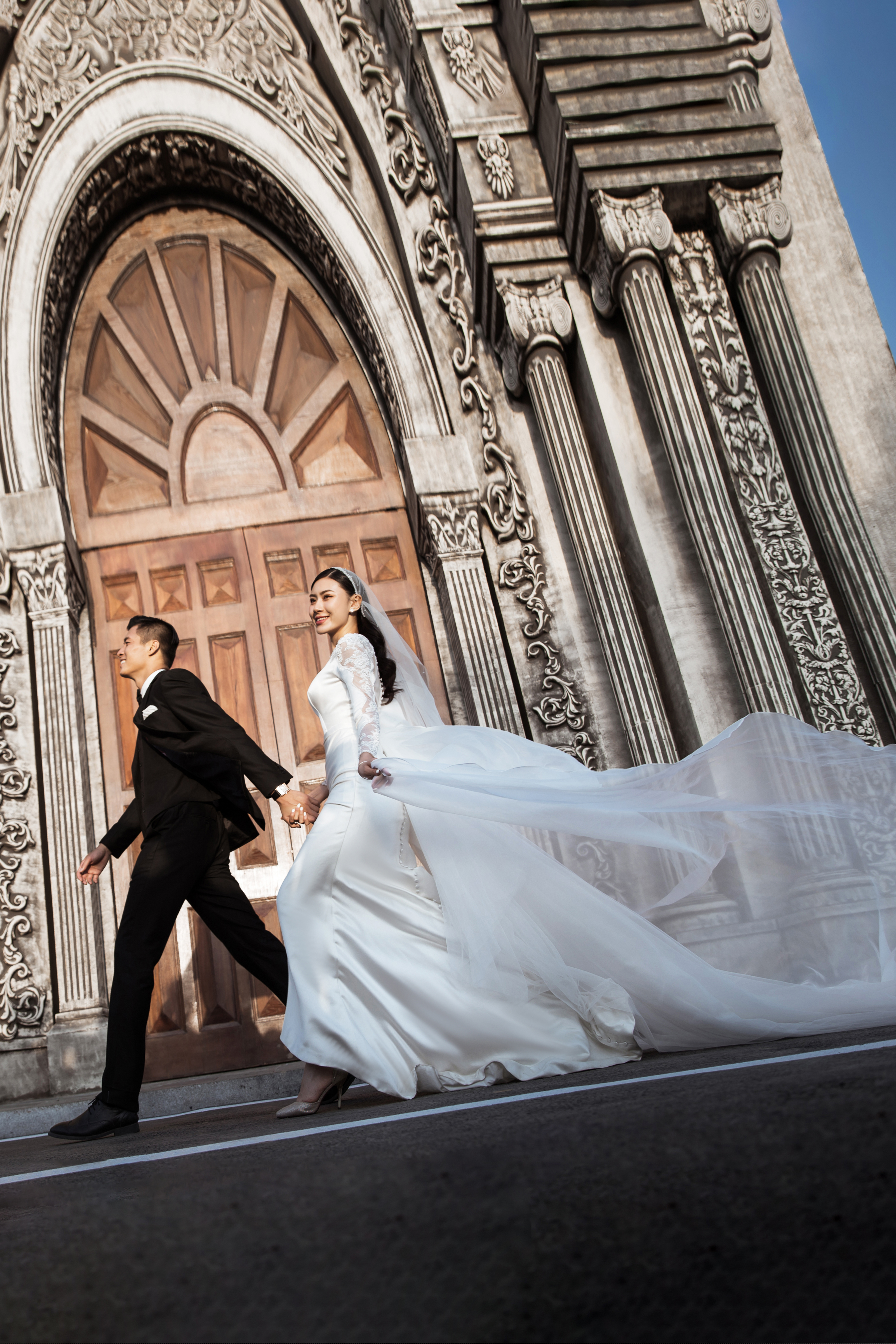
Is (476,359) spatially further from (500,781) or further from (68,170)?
(500,781)

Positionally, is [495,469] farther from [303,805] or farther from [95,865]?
[95,865]

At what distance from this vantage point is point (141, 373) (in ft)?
23.0

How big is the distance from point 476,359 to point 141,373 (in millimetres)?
2400

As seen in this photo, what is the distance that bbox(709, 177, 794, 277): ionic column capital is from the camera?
5.89m

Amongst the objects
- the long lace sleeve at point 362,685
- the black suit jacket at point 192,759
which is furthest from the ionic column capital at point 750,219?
the black suit jacket at point 192,759

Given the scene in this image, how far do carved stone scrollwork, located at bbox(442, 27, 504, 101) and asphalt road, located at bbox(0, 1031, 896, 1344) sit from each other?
6596mm

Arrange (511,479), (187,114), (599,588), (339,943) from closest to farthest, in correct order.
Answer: (339,943), (599,588), (511,479), (187,114)

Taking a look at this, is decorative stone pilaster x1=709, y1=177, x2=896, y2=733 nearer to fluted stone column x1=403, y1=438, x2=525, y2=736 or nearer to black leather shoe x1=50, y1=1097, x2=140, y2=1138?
fluted stone column x1=403, y1=438, x2=525, y2=736

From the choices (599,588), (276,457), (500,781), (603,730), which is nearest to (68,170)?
(276,457)

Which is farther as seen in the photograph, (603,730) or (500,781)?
(603,730)

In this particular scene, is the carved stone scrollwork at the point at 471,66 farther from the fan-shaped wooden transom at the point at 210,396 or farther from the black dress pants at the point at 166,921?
the black dress pants at the point at 166,921

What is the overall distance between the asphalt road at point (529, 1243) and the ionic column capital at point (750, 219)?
18.9 ft

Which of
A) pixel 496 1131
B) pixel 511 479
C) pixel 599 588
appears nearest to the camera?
pixel 496 1131

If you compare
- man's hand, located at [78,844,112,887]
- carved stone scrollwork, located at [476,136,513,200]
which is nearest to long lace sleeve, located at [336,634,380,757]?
man's hand, located at [78,844,112,887]
